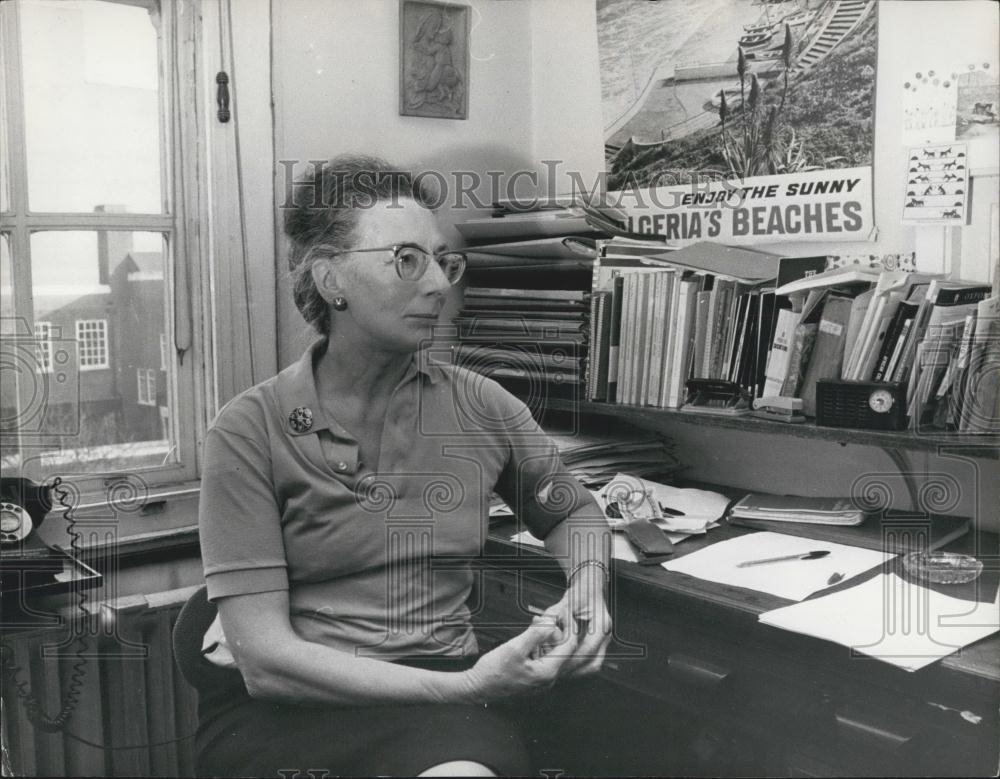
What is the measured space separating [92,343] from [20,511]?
259mm

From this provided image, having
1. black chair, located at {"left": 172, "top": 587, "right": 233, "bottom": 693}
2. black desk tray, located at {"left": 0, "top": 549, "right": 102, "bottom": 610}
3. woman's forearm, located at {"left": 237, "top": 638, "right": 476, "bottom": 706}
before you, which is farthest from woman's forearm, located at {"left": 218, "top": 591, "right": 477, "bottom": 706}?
black desk tray, located at {"left": 0, "top": 549, "right": 102, "bottom": 610}

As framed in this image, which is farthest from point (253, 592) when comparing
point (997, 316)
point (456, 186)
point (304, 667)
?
point (997, 316)

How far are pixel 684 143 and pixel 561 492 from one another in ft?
2.71

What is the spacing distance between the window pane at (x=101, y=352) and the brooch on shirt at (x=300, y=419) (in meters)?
0.35

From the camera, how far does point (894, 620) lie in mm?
1175

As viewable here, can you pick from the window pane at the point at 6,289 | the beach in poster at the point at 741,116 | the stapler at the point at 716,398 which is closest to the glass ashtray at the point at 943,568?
the stapler at the point at 716,398

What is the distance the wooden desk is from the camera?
1115mm

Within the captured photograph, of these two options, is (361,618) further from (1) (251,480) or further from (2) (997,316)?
(2) (997,316)

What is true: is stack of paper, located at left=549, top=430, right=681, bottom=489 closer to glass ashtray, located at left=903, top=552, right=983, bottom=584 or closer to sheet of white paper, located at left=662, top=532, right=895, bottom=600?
sheet of white paper, located at left=662, top=532, right=895, bottom=600

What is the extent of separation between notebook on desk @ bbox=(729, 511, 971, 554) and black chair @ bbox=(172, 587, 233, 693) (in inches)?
34.2

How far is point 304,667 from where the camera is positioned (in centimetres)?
106

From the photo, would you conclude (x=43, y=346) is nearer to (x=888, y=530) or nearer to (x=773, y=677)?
(x=773, y=677)

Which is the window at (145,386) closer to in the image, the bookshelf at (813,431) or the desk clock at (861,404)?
the bookshelf at (813,431)

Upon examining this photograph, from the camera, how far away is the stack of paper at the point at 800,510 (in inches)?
60.3
